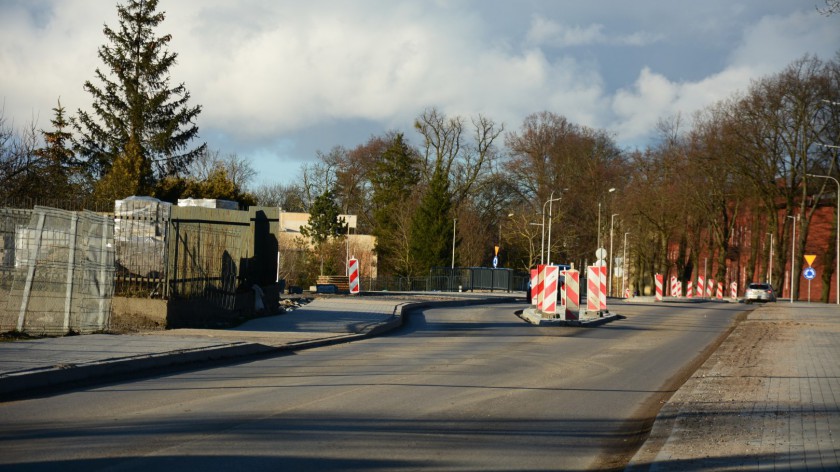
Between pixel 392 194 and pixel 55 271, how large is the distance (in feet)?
199

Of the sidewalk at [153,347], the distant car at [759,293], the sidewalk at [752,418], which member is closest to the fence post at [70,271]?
the sidewalk at [153,347]

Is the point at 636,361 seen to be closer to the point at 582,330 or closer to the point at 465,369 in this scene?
the point at 465,369

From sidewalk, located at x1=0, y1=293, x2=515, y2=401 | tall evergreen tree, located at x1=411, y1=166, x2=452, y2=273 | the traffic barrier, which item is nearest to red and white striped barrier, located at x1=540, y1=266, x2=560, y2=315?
the traffic barrier

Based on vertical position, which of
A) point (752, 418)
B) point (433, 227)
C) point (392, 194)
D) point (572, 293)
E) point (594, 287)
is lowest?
point (752, 418)

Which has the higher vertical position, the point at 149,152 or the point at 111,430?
the point at 149,152

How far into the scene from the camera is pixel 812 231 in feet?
226

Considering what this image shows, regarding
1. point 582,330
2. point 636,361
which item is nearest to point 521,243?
point 582,330

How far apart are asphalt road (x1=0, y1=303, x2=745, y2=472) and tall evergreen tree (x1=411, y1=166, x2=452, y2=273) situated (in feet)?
164

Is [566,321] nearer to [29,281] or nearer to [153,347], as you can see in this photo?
[153,347]

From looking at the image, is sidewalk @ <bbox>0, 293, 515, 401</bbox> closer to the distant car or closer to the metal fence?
the metal fence

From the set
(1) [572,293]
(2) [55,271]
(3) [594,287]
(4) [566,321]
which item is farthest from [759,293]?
(2) [55,271]

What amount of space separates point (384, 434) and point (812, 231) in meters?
68.9

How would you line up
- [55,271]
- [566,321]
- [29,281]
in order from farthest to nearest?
1. [566,321]
2. [55,271]
3. [29,281]

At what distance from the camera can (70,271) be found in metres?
15.4
